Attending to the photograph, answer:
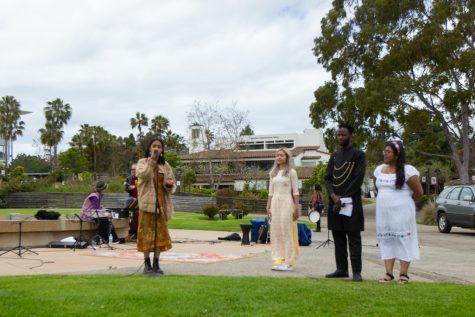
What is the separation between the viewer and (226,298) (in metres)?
5.46

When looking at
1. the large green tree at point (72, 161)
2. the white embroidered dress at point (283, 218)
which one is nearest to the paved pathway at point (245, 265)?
the white embroidered dress at point (283, 218)

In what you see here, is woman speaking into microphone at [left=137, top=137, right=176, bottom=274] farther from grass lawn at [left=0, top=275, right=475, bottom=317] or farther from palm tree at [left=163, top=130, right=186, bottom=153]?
palm tree at [left=163, top=130, right=186, bottom=153]

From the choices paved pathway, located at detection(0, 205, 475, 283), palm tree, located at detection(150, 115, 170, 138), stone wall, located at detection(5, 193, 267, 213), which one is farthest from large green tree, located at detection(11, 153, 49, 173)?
paved pathway, located at detection(0, 205, 475, 283)

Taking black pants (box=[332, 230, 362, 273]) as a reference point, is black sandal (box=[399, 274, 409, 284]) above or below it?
below

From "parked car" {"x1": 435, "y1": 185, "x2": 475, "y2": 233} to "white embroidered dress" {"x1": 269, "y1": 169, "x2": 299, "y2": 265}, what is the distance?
40.4ft

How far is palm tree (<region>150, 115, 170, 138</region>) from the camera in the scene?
2884 inches

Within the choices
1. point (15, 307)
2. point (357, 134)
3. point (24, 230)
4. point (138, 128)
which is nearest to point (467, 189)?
point (357, 134)

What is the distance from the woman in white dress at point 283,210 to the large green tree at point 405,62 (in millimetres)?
19502

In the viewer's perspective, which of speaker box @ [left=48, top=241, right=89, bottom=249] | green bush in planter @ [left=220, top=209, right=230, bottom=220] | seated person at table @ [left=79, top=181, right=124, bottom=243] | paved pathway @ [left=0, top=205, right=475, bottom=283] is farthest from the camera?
green bush in planter @ [left=220, top=209, right=230, bottom=220]

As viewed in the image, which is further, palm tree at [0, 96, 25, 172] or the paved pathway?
palm tree at [0, 96, 25, 172]

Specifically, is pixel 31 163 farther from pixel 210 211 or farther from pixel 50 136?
pixel 210 211

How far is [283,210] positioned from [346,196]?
57.9 inches

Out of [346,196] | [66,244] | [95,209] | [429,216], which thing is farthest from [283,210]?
[429,216]

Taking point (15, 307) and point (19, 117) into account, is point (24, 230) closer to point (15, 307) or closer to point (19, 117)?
point (15, 307)
